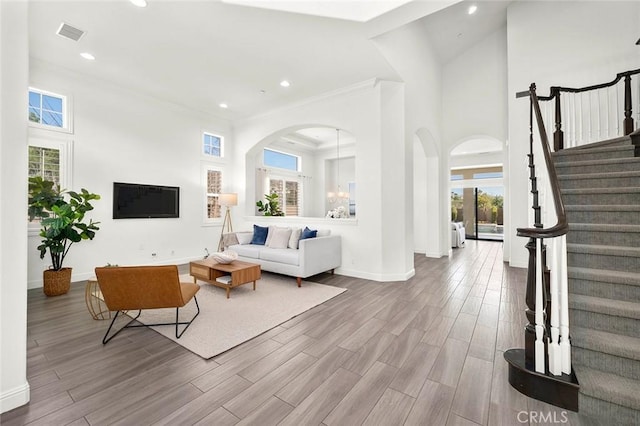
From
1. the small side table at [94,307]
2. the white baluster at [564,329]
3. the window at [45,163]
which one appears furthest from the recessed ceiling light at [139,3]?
the white baluster at [564,329]

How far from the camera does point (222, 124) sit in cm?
675

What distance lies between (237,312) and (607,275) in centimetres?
345

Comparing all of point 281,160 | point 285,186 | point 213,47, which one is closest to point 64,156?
point 213,47

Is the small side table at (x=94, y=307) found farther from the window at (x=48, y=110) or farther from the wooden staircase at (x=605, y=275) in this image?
the wooden staircase at (x=605, y=275)

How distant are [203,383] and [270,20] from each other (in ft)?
12.2

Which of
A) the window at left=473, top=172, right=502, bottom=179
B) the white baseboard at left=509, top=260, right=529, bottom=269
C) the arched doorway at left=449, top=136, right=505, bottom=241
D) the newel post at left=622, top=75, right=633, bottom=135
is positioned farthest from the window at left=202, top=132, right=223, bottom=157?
the window at left=473, top=172, right=502, bottom=179

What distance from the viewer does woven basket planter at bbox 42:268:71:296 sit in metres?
3.70

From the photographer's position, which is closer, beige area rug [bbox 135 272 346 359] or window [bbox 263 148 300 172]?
beige area rug [bbox 135 272 346 359]

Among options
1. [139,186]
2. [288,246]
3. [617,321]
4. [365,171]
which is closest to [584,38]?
[365,171]

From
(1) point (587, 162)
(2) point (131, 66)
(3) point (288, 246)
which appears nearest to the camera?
(1) point (587, 162)

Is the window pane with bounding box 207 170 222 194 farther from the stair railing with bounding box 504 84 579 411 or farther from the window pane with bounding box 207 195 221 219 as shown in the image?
the stair railing with bounding box 504 84 579 411

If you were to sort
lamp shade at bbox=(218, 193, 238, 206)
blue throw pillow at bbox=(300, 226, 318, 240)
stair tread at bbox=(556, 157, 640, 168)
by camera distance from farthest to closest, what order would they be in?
lamp shade at bbox=(218, 193, 238, 206), blue throw pillow at bbox=(300, 226, 318, 240), stair tread at bbox=(556, 157, 640, 168)

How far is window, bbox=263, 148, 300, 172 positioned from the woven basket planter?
20.0 feet

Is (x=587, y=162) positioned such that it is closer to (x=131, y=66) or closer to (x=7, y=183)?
(x=7, y=183)
